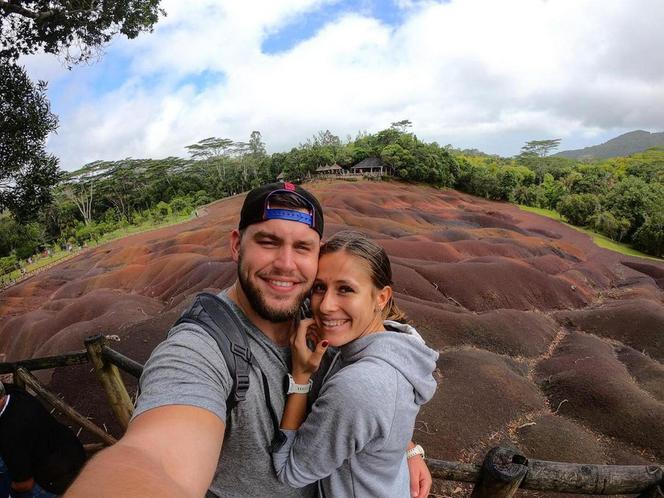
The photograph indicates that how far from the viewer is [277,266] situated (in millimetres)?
2199

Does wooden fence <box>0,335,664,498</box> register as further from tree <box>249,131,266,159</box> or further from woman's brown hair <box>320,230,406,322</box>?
tree <box>249,131,266,159</box>

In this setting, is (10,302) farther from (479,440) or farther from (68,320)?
(479,440)

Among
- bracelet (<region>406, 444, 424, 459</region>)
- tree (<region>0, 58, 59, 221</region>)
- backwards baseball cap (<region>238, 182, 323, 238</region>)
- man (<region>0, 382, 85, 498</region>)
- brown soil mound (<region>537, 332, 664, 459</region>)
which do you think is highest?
tree (<region>0, 58, 59, 221</region>)

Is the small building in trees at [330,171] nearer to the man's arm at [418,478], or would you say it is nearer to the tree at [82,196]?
the tree at [82,196]

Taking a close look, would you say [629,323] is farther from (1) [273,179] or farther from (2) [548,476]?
(1) [273,179]

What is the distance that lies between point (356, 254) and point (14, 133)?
8996 millimetres

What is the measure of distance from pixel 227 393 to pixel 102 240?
48539mm

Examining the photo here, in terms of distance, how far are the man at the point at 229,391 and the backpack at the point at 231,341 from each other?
1.1 inches

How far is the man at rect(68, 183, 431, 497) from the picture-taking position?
1.52 m

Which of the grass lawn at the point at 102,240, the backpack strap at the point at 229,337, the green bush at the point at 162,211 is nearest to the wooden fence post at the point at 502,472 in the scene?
the backpack strap at the point at 229,337

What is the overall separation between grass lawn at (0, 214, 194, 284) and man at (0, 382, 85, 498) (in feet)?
118

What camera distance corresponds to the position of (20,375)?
546cm

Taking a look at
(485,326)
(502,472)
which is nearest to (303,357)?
(502,472)

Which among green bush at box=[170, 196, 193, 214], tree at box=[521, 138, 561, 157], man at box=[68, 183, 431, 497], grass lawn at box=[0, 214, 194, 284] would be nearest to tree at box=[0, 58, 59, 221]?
man at box=[68, 183, 431, 497]
